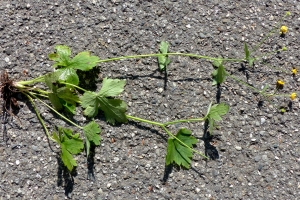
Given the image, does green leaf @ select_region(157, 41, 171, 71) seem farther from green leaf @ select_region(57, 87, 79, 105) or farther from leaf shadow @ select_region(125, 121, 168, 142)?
green leaf @ select_region(57, 87, 79, 105)

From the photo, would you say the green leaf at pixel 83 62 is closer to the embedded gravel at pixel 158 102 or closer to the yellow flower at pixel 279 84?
the embedded gravel at pixel 158 102

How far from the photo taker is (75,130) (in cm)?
220

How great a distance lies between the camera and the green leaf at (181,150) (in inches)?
84.7

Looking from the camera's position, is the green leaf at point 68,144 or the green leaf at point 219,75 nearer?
the green leaf at point 68,144

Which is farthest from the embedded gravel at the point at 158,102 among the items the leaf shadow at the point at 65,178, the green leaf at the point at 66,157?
the green leaf at the point at 66,157

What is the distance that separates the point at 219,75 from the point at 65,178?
3.77 ft

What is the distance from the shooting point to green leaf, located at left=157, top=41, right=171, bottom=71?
7.45ft

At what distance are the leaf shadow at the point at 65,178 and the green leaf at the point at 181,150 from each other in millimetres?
593

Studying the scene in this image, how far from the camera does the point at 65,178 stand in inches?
84.7

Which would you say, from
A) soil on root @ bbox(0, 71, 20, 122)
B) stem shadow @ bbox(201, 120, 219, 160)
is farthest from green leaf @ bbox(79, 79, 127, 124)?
stem shadow @ bbox(201, 120, 219, 160)

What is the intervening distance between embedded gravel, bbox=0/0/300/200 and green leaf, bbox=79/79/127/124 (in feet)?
0.27

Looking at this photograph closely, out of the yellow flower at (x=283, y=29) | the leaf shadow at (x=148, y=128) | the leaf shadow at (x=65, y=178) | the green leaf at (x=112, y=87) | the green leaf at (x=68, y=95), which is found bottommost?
the leaf shadow at (x=65, y=178)

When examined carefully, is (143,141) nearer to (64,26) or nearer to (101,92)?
(101,92)

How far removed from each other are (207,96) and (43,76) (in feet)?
3.40
